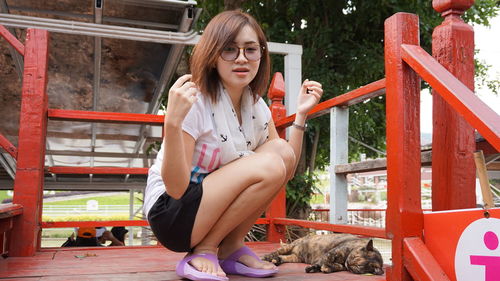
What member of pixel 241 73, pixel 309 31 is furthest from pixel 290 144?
pixel 309 31

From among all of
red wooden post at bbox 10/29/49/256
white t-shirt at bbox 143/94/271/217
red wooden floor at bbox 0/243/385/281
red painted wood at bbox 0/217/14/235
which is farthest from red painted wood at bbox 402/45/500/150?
red wooden post at bbox 10/29/49/256

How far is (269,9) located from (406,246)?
242 inches

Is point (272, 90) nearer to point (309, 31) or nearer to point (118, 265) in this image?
point (118, 265)

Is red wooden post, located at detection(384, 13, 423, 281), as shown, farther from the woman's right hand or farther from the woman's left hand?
the woman's right hand

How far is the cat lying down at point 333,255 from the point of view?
6.95 feet

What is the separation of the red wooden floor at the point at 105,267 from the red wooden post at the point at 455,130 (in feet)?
1.72

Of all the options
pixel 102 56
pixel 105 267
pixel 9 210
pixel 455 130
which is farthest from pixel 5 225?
pixel 102 56

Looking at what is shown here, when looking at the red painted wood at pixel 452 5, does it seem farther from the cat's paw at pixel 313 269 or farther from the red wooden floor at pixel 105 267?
the cat's paw at pixel 313 269

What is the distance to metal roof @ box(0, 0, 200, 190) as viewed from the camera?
170 inches

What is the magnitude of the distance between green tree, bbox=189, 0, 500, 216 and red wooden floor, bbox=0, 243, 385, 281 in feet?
12.5

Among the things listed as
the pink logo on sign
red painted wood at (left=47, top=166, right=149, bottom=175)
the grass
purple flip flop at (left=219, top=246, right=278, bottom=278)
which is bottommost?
the grass

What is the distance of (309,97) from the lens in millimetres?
1987

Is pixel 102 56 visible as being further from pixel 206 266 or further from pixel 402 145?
pixel 402 145

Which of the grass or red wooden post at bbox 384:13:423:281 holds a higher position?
red wooden post at bbox 384:13:423:281
